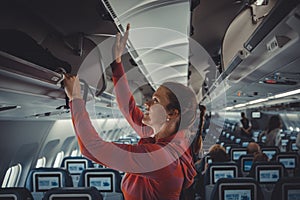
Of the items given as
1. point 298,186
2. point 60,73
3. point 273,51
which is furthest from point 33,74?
point 298,186

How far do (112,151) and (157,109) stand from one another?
0.62 metres

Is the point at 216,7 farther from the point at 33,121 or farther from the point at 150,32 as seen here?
the point at 33,121

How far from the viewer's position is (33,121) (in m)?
7.99

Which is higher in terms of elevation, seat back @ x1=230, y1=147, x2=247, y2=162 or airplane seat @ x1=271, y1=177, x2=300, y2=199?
seat back @ x1=230, y1=147, x2=247, y2=162

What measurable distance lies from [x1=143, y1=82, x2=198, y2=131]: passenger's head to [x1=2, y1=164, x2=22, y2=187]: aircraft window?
4588 millimetres

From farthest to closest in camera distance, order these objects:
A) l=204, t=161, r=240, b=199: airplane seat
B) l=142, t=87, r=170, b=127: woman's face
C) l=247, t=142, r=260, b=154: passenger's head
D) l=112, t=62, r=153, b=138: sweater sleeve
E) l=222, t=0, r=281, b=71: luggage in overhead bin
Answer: l=247, t=142, r=260, b=154: passenger's head
l=204, t=161, r=240, b=199: airplane seat
l=222, t=0, r=281, b=71: luggage in overhead bin
l=112, t=62, r=153, b=138: sweater sleeve
l=142, t=87, r=170, b=127: woman's face

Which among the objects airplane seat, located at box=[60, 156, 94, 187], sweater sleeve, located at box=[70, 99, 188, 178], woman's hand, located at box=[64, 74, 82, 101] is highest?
woman's hand, located at box=[64, 74, 82, 101]

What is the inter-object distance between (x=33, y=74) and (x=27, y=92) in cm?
67

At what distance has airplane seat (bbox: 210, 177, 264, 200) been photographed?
4051 millimetres

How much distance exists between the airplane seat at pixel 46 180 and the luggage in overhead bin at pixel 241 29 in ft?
7.49

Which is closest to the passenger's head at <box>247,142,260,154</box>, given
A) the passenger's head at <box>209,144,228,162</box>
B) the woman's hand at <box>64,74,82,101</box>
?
the passenger's head at <box>209,144,228,162</box>

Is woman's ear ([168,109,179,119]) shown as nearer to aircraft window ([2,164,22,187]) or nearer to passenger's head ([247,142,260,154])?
passenger's head ([247,142,260,154])

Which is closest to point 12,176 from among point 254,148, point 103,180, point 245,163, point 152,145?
point 103,180

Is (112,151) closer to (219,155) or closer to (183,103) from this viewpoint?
(183,103)
